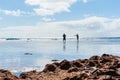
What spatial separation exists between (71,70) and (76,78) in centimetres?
462

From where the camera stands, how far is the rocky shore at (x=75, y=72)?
15039mm

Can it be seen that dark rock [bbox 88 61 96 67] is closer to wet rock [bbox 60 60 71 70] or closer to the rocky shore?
the rocky shore

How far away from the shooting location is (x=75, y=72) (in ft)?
63.2

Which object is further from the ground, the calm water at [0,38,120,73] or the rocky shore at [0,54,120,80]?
the rocky shore at [0,54,120,80]

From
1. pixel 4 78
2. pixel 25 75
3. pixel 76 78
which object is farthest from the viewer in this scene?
pixel 25 75

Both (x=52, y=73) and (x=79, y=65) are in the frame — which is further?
(x=79, y=65)

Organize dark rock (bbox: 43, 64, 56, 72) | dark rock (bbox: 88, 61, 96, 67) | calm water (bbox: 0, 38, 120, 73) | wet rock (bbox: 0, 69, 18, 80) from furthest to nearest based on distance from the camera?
calm water (bbox: 0, 38, 120, 73), dark rock (bbox: 88, 61, 96, 67), dark rock (bbox: 43, 64, 56, 72), wet rock (bbox: 0, 69, 18, 80)

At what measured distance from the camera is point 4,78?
14.6 m

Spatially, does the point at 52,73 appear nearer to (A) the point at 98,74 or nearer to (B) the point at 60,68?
(B) the point at 60,68

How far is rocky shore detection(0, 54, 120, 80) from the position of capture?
15.0 m

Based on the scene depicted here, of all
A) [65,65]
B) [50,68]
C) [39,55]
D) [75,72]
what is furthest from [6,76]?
[39,55]

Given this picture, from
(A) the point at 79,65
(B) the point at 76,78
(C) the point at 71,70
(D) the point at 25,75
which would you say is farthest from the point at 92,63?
(B) the point at 76,78

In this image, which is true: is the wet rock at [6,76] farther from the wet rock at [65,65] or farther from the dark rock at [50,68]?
the wet rock at [65,65]

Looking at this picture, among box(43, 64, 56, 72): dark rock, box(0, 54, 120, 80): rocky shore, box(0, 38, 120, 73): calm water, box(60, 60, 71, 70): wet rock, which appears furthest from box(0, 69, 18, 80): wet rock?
box(0, 38, 120, 73): calm water
